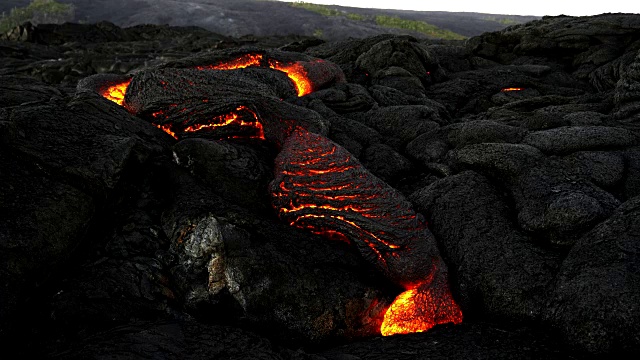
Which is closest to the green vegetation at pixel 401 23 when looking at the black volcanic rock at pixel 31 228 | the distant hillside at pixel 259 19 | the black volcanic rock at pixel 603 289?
the distant hillside at pixel 259 19

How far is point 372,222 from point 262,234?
1.97 metres

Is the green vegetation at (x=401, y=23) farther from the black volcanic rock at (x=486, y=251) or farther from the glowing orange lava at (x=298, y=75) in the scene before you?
the black volcanic rock at (x=486, y=251)

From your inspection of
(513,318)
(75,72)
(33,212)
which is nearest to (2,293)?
(33,212)

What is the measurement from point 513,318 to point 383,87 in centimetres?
1001

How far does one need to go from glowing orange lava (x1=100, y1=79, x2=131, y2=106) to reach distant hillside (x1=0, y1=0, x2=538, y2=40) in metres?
35.5

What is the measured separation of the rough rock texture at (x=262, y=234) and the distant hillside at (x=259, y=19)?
124 ft

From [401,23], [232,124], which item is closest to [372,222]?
[232,124]

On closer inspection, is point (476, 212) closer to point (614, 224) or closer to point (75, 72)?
point (614, 224)

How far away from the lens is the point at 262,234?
6195mm

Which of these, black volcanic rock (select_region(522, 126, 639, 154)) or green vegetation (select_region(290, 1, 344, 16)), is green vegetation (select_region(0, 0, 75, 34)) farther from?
black volcanic rock (select_region(522, 126, 639, 154))

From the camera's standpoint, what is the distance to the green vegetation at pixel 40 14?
43287mm

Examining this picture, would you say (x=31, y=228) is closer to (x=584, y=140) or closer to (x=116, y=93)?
(x=116, y=93)

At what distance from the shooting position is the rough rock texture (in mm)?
4684

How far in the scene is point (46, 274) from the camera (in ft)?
15.5
